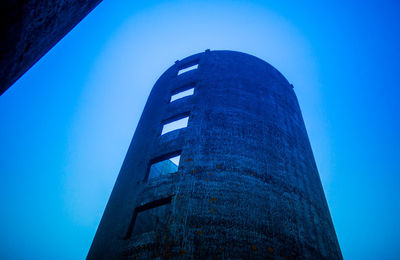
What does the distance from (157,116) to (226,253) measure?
7.90 metres

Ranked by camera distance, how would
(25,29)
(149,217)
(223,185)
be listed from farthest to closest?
(149,217) < (223,185) < (25,29)

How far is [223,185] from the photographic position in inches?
305

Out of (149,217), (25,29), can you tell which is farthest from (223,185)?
(25,29)

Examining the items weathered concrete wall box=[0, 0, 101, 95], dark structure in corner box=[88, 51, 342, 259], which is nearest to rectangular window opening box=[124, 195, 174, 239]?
dark structure in corner box=[88, 51, 342, 259]

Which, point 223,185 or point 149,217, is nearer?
point 223,185

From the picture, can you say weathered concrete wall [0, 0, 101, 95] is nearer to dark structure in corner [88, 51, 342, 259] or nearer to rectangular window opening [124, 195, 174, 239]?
dark structure in corner [88, 51, 342, 259]

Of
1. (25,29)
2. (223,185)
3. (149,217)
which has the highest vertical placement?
(149,217)

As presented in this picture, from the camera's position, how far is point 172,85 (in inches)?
556

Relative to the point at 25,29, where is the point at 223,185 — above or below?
above

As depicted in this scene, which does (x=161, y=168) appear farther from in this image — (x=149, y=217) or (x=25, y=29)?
(x=25, y=29)

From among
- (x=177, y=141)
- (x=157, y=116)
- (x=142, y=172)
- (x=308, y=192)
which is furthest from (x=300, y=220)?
(x=157, y=116)

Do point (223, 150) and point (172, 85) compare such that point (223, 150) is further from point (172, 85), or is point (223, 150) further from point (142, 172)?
point (172, 85)

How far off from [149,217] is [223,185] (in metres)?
5.54

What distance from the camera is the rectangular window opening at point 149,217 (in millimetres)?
7444
